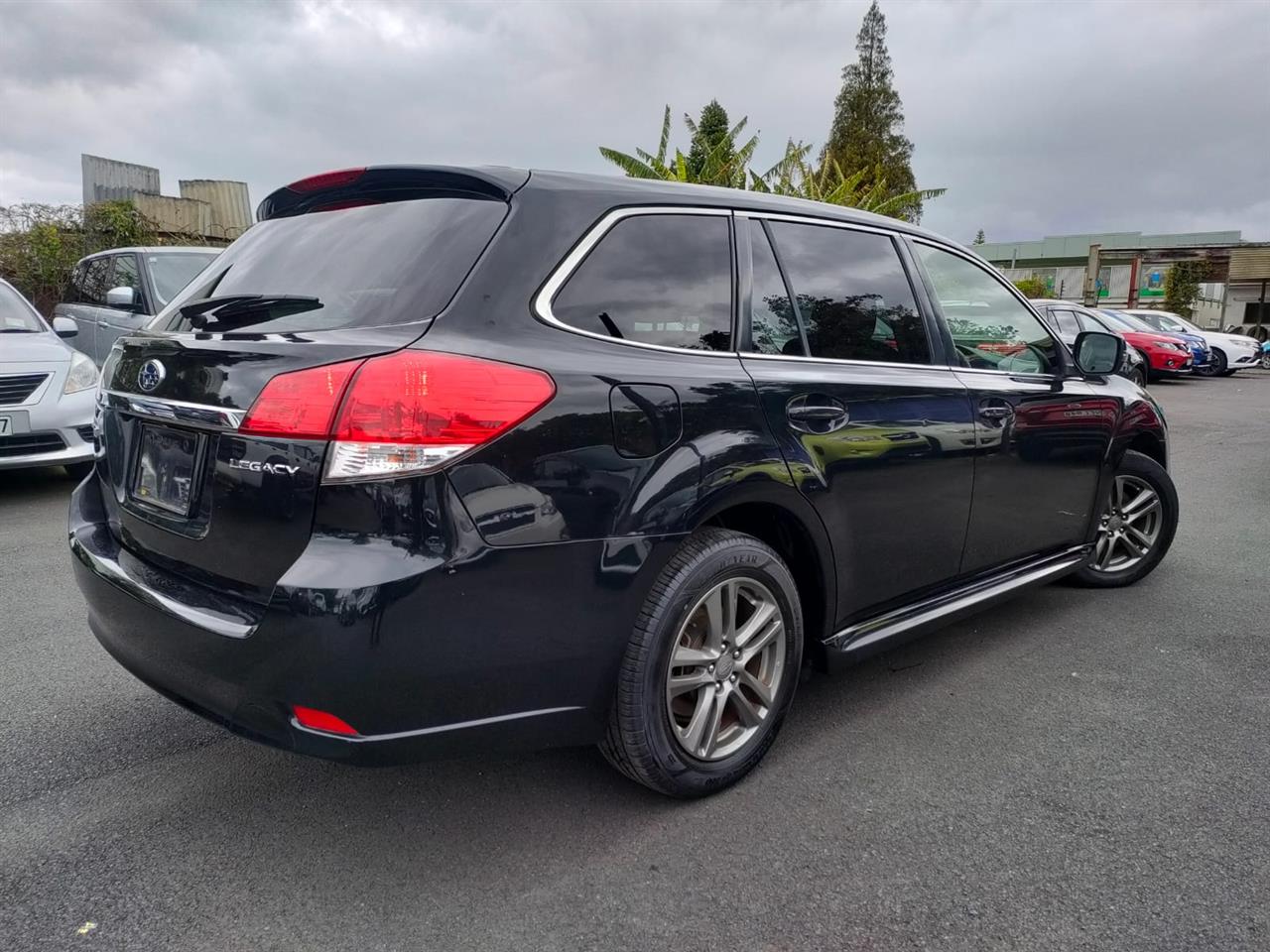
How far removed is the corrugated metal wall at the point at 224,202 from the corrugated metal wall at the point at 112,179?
3.50 feet

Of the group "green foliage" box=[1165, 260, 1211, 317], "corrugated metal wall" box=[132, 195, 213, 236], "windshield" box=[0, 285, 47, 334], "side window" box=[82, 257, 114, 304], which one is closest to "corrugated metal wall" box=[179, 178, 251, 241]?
"corrugated metal wall" box=[132, 195, 213, 236]

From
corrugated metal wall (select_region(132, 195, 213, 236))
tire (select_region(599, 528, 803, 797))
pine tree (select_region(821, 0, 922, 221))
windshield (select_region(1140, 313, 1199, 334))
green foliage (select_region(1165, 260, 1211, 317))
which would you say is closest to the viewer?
tire (select_region(599, 528, 803, 797))

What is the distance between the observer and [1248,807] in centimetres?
250

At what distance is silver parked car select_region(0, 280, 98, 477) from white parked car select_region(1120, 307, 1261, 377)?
20576 millimetres

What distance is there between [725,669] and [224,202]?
48.7 feet

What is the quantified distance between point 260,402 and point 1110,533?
4012mm

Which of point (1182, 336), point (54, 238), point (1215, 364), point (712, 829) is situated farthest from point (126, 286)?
point (1215, 364)

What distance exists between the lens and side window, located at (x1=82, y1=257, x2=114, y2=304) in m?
9.05

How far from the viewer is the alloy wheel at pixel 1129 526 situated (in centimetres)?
445

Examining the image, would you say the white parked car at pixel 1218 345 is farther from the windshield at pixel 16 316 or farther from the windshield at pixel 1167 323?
the windshield at pixel 16 316

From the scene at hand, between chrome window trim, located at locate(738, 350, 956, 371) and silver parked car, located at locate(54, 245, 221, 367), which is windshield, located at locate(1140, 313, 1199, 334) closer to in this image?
silver parked car, located at locate(54, 245, 221, 367)

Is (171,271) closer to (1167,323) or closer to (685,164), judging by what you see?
(685,164)

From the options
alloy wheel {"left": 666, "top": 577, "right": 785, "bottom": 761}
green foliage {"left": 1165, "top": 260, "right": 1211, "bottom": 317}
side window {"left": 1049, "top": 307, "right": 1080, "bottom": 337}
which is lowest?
alloy wheel {"left": 666, "top": 577, "right": 785, "bottom": 761}

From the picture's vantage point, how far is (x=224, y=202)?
1469cm
